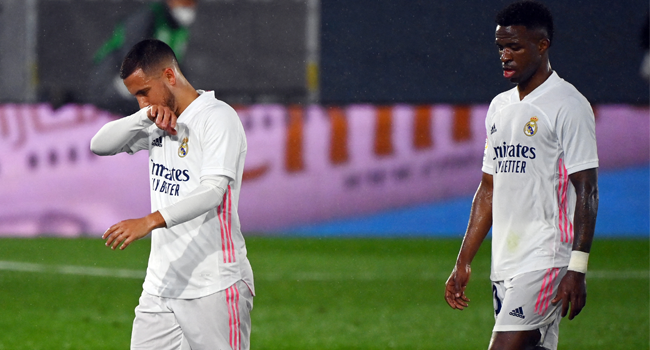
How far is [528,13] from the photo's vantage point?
3.84 meters

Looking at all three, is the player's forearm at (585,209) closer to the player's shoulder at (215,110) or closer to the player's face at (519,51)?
the player's face at (519,51)

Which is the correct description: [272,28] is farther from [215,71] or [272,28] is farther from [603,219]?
[603,219]

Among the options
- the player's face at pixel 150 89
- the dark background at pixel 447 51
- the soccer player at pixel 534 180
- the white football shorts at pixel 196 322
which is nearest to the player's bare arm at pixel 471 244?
the soccer player at pixel 534 180

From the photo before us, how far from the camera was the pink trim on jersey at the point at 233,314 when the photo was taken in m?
3.74

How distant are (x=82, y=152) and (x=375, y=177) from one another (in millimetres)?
3802

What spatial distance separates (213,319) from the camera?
12.2ft

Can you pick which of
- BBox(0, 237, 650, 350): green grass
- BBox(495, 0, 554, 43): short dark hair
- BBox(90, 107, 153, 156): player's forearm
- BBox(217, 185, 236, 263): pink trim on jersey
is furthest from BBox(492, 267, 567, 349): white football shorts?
BBox(0, 237, 650, 350): green grass

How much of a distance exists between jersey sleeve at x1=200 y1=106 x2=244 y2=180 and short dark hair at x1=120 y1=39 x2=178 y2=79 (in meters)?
0.29

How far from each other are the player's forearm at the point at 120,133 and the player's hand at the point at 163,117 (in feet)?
0.48

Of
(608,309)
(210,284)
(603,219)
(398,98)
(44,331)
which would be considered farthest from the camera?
(398,98)

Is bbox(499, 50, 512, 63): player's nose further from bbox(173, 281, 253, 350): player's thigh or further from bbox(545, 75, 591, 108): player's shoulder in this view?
bbox(173, 281, 253, 350): player's thigh

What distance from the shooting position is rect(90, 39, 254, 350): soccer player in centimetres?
371

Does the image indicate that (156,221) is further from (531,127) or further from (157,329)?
(531,127)

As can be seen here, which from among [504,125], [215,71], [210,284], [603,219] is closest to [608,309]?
[603,219]
